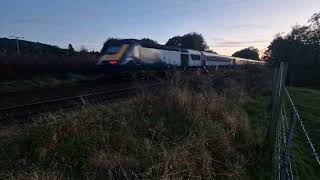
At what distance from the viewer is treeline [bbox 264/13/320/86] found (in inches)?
2466

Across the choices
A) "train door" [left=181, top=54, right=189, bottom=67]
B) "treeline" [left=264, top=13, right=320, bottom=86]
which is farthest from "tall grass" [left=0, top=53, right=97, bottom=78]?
"treeline" [left=264, top=13, right=320, bottom=86]

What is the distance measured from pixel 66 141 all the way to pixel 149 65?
20750mm

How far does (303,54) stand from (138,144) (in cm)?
6693

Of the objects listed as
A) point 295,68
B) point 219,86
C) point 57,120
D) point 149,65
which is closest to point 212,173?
point 57,120

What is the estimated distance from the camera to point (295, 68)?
212 ft

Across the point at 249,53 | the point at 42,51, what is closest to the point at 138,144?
the point at 42,51

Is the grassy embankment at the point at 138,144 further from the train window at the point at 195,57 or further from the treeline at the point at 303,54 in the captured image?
the treeline at the point at 303,54

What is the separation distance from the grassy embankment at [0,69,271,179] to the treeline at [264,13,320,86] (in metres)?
54.4

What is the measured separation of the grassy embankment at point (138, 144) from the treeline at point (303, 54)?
5443 cm

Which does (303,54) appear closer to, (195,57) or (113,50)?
(195,57)

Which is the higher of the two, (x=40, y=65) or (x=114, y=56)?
(x=114, y=56)

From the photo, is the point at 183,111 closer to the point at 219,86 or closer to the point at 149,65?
the point at 219,86

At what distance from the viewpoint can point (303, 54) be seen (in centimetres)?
6769

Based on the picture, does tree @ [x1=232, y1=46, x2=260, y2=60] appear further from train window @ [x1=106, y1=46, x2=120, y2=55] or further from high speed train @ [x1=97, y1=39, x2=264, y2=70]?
train window @ [x1=106, y1=46, x2=120, y2=55]
